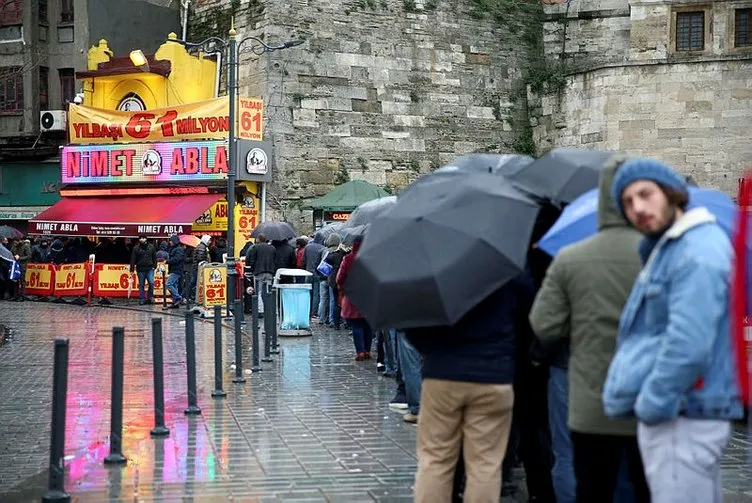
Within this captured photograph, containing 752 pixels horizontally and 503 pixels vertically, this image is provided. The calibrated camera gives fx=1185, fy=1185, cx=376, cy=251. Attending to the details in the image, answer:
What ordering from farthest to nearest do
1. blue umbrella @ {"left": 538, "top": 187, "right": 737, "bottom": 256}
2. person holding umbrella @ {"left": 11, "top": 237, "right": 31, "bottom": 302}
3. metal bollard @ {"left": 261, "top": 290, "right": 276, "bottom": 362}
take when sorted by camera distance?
person holding umbrella @ {"left": 11, "top": 237, "right": 31, "bottom": 302} → metal bollard @ {"left": 261, "top": 290, "right": 276, "bottom": 362} → blue umbrella @ {"left": 538, "top": 187, "right": 737, "bottom": 256}

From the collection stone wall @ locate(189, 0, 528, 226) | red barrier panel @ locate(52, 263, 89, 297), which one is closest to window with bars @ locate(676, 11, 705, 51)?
stone wall @ locate(189, 0, 528, 226)

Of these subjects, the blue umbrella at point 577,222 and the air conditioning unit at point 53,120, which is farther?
the air conditioning unit at point 53,120

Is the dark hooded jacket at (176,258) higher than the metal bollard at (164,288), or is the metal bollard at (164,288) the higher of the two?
the dark hooded jacket at (176,258)

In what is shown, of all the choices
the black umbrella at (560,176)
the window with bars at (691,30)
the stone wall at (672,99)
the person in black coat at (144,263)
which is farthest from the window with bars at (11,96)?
the black umbrella at (560,176)

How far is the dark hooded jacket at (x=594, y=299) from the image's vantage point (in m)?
4.99

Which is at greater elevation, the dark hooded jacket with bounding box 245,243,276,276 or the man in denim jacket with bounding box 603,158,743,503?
the man in denim jacket with bounding box 603,158,743,503

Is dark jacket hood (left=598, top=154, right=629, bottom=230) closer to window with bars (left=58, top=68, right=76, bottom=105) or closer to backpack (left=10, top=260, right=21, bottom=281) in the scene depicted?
backpack (left=10, top=260, right=21, bottom=281)

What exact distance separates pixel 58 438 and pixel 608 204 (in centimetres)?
384

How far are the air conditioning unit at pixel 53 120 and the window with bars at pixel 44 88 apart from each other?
4.41 feet

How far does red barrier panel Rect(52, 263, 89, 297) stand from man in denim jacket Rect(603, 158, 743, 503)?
82.5 ft

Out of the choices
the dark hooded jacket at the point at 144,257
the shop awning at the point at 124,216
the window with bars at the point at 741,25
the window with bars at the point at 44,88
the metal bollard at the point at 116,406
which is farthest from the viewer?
the window with bars at the point at 44,88

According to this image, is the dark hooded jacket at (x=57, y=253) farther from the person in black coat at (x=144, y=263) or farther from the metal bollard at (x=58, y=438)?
the metal bollard at (x=58, y=438)

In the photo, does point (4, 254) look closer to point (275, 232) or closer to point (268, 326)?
point (275, 232)

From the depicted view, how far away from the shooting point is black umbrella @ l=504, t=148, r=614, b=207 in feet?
22.4
